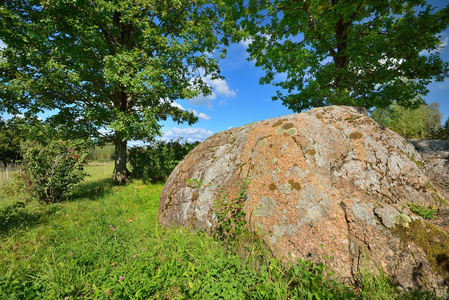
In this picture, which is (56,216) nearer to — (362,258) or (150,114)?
(150,114)

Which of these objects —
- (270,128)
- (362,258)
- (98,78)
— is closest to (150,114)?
(98,78)

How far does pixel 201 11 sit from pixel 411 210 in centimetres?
1201

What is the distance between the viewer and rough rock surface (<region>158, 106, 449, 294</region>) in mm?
2277

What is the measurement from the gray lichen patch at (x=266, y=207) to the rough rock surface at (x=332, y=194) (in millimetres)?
18

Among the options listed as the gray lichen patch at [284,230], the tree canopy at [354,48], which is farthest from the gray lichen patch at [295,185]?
the tree canopy at [354,48]

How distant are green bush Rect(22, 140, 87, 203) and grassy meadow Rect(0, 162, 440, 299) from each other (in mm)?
1500

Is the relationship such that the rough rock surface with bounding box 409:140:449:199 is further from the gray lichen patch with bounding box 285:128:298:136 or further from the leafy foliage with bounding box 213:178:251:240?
the leafy foliage with bounding box 213:178:251:240

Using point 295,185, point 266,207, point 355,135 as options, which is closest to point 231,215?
point 266,207

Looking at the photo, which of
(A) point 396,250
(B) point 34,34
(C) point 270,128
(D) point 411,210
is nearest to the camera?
(A) point 396,250

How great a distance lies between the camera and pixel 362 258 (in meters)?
2.33

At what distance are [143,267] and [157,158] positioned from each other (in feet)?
24.6

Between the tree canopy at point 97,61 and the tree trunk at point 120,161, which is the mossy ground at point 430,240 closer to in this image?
the tree canopy at point 97,61

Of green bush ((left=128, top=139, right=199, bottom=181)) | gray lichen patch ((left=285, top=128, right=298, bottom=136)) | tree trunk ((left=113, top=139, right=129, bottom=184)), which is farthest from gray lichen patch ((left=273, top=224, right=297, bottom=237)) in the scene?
tree trunk ((left=113, top=139, right=129, bottom=184))

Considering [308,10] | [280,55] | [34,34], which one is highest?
[308,10]
